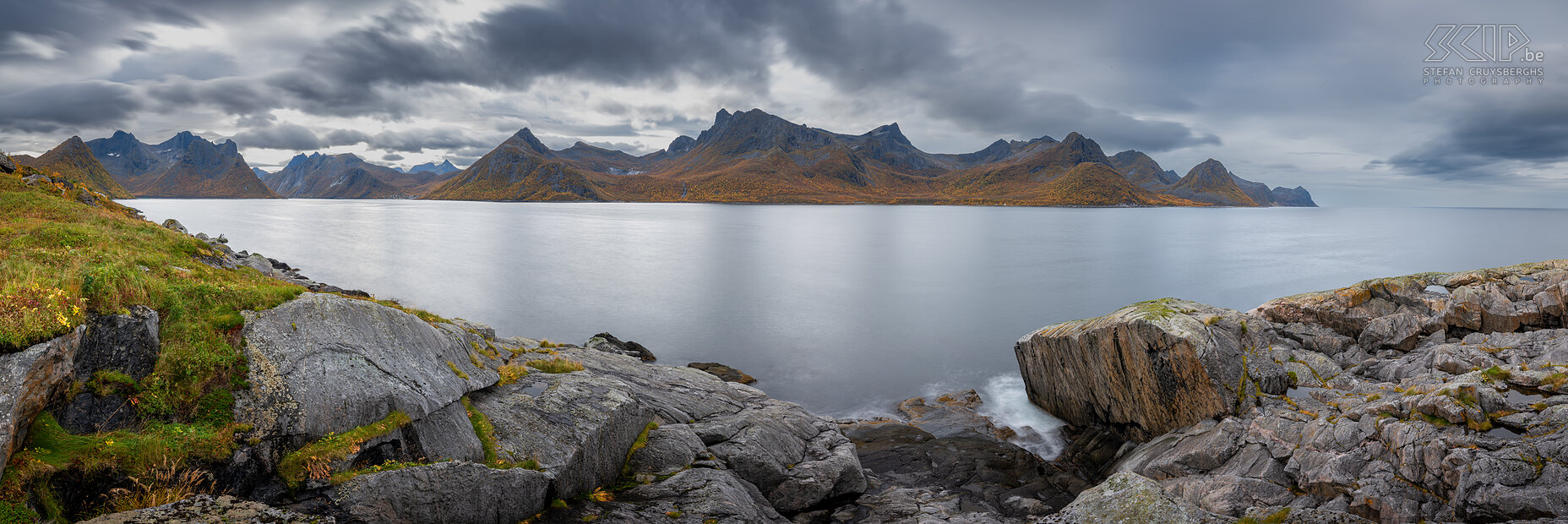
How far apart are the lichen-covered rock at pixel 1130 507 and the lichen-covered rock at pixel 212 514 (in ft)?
42.4

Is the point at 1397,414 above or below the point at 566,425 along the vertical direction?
above

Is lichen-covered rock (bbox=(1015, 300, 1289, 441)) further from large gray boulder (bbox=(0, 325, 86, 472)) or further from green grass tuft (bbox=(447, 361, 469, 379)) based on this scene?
large gray boulder (bbox=(0, 325, 86, 472))

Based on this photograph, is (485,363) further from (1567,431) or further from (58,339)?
(1567,431)

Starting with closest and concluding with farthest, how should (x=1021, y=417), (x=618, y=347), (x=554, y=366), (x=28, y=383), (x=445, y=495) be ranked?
(x=28, y=383)
(x=445, y=495)
(x=554, y=366)
(x=1021, y=417)
(x=618, y=347)

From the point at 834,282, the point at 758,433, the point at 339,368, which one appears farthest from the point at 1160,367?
the point at 834,282

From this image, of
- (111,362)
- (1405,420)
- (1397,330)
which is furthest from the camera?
(1397,330)

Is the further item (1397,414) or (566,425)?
(1397,414)

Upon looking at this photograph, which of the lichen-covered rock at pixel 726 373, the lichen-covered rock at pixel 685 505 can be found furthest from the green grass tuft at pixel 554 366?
the lichen-covered rock at pixel 726 373

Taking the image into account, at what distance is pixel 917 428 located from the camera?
24.2 meters

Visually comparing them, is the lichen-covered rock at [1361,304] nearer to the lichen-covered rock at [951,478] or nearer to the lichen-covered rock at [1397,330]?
→ the lichen-covered rock at [1397,330]

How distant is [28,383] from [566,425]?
777cm

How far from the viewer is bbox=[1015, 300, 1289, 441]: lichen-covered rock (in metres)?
18.3

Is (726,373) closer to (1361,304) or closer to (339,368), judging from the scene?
(339,368)

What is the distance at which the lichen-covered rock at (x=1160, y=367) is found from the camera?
18.3 m
